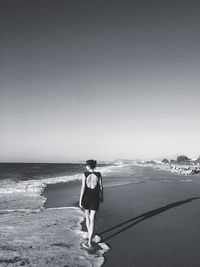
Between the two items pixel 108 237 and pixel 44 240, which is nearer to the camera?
pixel 44 240

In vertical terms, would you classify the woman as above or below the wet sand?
above

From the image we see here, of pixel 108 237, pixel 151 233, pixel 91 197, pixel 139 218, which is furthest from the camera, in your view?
pixel 139 218

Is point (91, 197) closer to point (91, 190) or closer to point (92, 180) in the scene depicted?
point (91, 190)

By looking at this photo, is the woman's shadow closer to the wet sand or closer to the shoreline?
the wet sand

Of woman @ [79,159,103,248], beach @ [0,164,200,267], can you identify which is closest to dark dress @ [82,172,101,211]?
woman @ [79,159,103,248]

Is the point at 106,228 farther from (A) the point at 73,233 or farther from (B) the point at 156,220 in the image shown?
(B) the point at 156,220

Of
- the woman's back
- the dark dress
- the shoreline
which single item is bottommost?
the shoreline

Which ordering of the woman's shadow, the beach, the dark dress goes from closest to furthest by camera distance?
the beach
the dark dress
the woman's shadow

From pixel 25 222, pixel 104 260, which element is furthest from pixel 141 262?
pixel 25 222

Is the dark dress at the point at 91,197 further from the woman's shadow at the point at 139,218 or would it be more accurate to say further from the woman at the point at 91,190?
the woman's shadow at the point at 139,218

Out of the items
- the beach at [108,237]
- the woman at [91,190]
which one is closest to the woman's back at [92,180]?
the woman at [91,190]

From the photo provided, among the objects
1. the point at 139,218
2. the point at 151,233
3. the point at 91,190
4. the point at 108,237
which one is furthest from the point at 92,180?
the point at 139,218

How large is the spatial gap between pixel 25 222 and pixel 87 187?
362 cm

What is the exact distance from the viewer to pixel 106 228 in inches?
301
